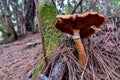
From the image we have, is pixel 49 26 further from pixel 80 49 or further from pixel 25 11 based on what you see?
pixel 25 11

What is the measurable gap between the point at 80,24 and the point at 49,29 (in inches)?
28.6

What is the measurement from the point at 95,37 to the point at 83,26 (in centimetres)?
47

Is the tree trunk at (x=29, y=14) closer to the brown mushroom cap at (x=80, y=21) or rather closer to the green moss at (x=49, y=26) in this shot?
the green moss at (x=49, y=26)

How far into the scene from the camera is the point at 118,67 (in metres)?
1.71

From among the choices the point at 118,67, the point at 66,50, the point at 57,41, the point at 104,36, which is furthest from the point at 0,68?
the point at 118,67

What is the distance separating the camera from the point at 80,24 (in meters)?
1.59

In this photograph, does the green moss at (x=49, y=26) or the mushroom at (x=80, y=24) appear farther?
the green moss at (x=49, y=26)

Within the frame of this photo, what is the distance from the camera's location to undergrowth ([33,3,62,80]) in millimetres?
2026

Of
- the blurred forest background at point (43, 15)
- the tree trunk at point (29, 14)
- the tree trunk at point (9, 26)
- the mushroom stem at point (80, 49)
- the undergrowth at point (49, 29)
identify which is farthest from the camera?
the tree trunk at point (29, 14)

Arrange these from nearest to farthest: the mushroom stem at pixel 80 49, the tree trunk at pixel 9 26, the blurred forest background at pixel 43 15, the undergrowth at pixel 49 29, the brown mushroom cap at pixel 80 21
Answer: the brown mushroom cap at pixel 80 21, the mushroom stem at pixel 80 49, the undergrowth at pixel 49 29, the blurred forest background at pixel 43 15, the tree trunk at pixel 9 26

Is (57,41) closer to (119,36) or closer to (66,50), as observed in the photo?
(66,50)

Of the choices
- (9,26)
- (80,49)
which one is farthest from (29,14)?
(80,49)

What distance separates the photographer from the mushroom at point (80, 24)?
151 centimetres

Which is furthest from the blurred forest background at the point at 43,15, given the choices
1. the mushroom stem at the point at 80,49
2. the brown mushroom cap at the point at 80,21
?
the brown mushroom cap at the point at 80,21
